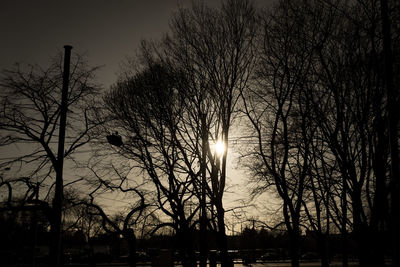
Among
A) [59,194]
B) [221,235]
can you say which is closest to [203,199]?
[221,235]

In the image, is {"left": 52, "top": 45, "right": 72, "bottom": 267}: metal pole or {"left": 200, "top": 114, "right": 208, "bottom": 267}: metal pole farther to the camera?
{"left": 200, "top": 114, "right": 208, "bottom": 267}: metal pole

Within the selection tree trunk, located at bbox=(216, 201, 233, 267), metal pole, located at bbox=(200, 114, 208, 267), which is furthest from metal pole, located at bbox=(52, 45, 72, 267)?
tree trunk, located at bbox=(216, 201, 233, 267)

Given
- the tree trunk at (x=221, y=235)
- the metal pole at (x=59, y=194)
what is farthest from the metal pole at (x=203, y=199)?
the metal pole at (x=59, y=194)

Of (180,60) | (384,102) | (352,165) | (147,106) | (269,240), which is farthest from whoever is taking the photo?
(269,240)

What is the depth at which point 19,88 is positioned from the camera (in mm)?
14375

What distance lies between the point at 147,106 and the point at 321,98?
7161 millimetres

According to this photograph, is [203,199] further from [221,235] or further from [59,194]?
[59,194]

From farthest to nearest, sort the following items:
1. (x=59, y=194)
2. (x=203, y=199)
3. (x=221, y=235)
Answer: (x=203, y=199) < (x=221, y=235) < (x=59, y=194)

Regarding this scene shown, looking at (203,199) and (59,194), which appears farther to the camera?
(203,199)

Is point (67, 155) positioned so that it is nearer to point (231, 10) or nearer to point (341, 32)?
point (231, 10)

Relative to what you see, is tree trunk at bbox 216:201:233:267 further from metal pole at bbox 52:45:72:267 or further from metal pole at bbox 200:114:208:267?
metal pole at bbox 52:45:72:267

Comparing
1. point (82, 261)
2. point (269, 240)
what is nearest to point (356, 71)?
point (82, 261)

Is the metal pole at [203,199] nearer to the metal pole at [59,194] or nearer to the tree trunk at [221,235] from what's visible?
the tree trunk at [221,235]

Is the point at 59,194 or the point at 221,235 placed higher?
the point at 59,194
